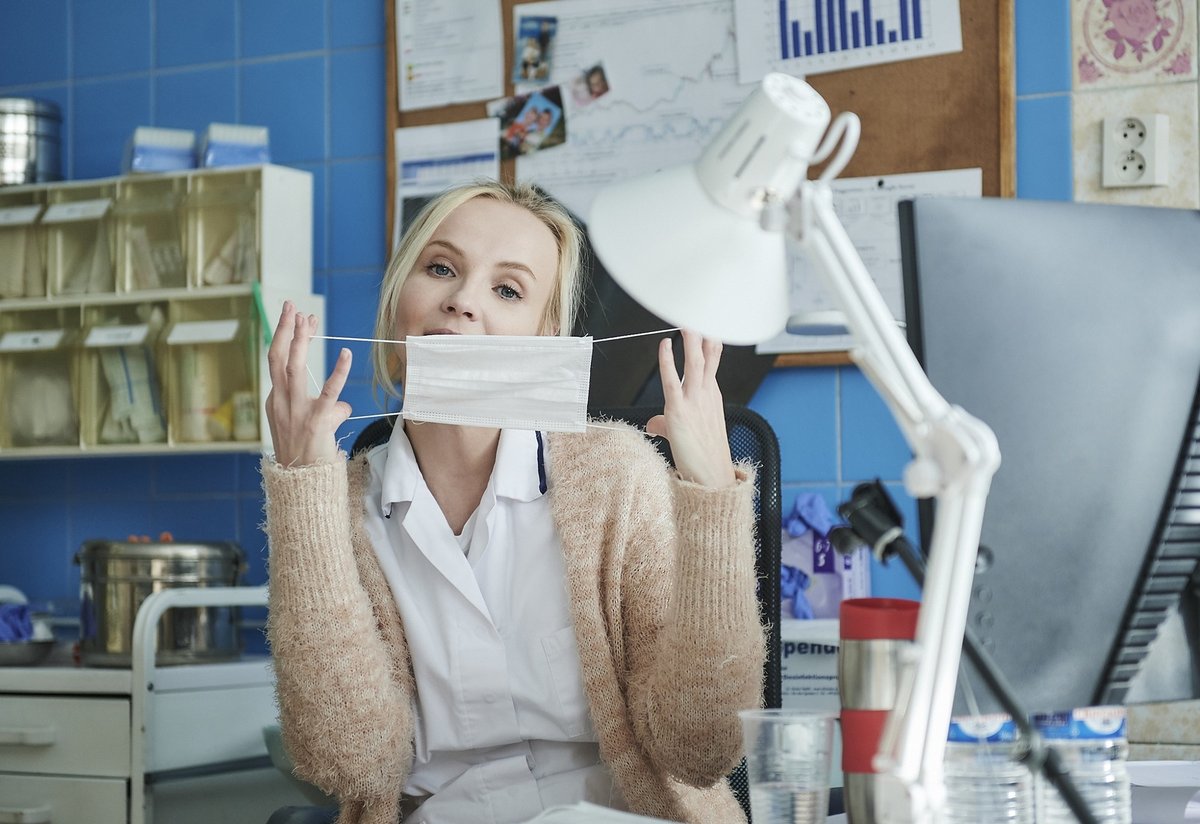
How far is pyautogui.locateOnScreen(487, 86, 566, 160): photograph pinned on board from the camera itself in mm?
2492

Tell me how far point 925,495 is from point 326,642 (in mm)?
808

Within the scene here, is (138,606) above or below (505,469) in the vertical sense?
below

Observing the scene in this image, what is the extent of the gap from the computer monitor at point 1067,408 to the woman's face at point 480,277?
74 cm

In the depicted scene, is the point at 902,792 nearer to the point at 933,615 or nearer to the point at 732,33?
the point at 933,615

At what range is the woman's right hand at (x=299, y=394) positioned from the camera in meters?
1.19

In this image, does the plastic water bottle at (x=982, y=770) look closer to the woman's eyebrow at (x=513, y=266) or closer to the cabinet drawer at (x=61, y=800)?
the woman's eyebrow at (x=513, y=266)

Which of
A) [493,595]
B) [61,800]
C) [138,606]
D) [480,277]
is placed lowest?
[61,800]

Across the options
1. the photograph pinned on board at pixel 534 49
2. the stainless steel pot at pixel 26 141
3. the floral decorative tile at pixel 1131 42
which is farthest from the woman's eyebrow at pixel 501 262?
the stainless steel pot at pixel 26 141

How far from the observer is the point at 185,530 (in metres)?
2.76

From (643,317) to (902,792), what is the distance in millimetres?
1771

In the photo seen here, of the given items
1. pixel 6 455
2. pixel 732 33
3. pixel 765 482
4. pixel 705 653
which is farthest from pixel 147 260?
pixel 705 653

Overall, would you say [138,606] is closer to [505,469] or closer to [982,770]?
[505,469]

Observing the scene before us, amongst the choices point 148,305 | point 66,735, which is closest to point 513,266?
point 66,735

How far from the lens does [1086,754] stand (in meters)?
0.77
